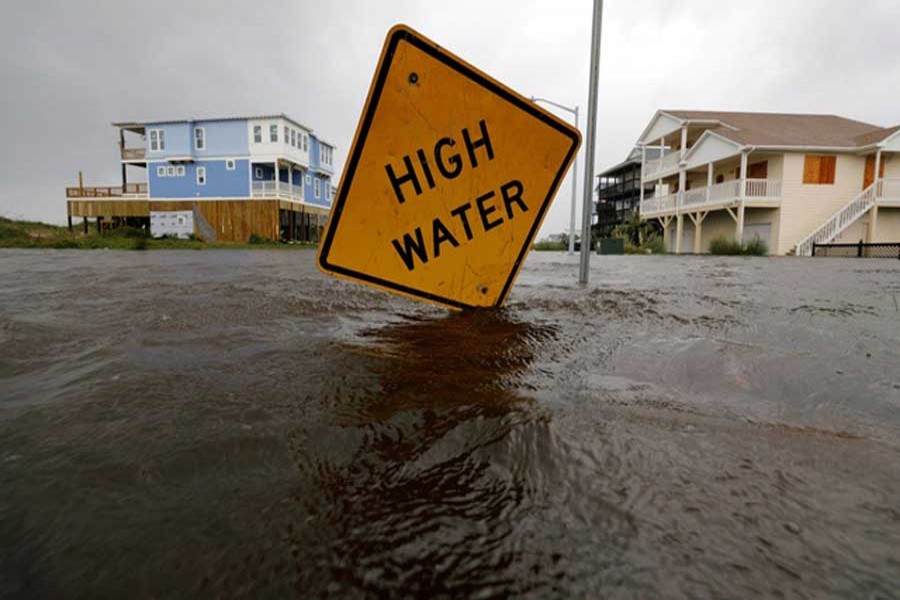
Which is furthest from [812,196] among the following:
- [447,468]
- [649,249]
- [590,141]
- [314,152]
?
[314,152]

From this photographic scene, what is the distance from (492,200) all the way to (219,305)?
2.21 metres

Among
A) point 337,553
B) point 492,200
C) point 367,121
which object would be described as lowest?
point 337,553

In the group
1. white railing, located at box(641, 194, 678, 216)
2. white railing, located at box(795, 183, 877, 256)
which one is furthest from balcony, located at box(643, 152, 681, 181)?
white railing, located at box(795, 183, 877, 256)

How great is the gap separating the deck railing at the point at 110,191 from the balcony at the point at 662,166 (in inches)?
1402

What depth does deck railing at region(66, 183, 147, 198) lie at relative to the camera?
3347cm

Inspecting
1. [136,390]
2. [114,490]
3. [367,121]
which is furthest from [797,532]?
[367,121]

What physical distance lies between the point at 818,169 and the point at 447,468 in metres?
26.0

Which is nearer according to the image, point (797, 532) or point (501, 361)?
point (797, 532)

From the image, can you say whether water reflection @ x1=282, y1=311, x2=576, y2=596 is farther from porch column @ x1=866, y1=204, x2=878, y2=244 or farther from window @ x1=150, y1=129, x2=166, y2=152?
window @ x1=150, y1=129, x2=166, y2=152

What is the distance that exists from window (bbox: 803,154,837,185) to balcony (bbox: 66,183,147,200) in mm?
40782

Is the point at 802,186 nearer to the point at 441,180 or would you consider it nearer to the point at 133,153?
the point at 441,180

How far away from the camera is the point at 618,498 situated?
94cm

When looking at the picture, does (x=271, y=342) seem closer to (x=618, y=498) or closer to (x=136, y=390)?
(x=136, y=390)

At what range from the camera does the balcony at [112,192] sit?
1318 inches
